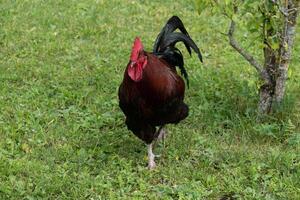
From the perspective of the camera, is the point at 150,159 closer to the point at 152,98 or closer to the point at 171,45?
the point at 152,98

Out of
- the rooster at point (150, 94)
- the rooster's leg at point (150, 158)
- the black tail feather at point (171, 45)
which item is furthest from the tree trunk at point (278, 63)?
the rooster's leg at point (150, 158)

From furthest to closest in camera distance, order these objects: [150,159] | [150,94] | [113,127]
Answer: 1. [113,127]
2. [150,159]
3. [150,94]

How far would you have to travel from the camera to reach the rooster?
4.33 metres

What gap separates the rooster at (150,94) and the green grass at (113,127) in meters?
0.36

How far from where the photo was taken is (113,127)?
5.48 metres

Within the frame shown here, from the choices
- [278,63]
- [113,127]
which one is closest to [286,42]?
[278,63]

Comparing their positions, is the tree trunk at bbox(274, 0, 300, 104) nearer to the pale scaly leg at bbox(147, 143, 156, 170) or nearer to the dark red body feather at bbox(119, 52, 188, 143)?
the dark red body feather at bbox(119, 52, 188, 143)

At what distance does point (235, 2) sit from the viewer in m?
4.80

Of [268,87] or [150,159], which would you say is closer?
[150,159]

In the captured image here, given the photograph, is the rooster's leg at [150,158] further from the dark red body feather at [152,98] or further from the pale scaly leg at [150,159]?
the dark red body feather at [152,98]

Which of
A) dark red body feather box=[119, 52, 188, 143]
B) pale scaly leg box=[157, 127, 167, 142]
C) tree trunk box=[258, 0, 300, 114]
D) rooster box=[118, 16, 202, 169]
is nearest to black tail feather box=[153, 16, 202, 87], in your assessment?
rooster box=[118, 16, 202, 169]

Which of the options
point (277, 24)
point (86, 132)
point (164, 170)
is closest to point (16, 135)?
point (86, 132)

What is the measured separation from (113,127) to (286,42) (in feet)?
5.90

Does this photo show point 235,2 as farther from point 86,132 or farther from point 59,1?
point 59,1
